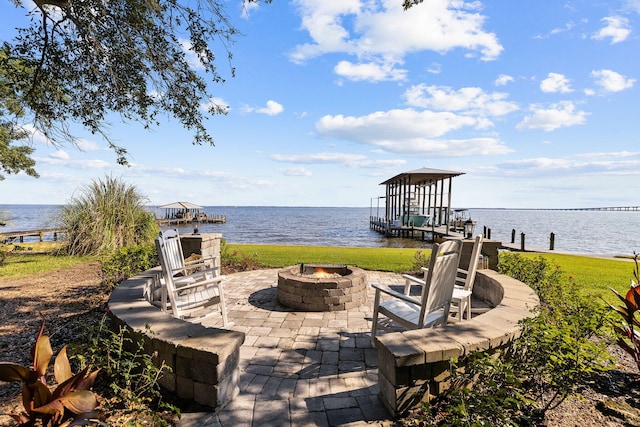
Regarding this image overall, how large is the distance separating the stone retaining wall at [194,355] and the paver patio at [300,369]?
127mm

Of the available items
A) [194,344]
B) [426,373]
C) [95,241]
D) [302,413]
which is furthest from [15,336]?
[95,241]

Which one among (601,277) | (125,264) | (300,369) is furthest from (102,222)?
(601,277)

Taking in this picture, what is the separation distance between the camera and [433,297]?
2594mm

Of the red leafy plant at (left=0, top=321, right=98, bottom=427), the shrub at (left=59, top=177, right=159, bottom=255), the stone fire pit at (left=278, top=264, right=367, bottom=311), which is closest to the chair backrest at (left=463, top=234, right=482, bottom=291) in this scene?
the stone fire pit at (left=278, top=264, right=367, bottom=311)

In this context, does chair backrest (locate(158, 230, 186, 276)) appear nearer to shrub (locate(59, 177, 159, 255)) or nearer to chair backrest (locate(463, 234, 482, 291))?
chair backrest (locate(463, 234, 482, 291))

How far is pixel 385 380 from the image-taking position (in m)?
2.01

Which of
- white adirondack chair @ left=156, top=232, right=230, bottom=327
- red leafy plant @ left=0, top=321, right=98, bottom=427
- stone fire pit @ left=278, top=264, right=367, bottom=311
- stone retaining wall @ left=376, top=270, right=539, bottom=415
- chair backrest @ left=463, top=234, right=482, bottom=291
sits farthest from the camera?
stone fire pit @ left=278, top=264, right=367, bottom=311

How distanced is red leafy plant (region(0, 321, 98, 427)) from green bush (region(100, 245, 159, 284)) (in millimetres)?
3878

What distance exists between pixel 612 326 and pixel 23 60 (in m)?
7.24

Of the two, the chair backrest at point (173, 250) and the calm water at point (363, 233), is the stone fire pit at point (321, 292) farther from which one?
the calm water at point (363, 233)

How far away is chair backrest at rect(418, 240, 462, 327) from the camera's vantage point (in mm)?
2464

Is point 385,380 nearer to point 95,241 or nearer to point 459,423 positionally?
point 459,423

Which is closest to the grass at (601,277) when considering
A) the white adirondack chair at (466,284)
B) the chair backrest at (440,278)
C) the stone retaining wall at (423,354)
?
the white adirondack chair at (466,284)

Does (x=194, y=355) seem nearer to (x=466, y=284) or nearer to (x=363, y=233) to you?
(x=466, y=284)
